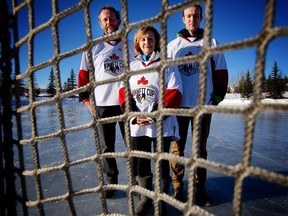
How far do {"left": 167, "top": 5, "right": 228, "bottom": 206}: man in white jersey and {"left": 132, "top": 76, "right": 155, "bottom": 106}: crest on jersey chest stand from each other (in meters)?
0.38

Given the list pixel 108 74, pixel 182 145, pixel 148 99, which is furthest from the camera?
pixel 108 74

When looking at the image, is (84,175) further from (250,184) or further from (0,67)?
(250,184)

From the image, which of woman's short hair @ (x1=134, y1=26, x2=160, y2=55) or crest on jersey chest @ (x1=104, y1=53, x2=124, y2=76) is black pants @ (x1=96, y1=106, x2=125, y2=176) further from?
woman's short hair @ (x1=134, y1=26, x2=160, y2=55)

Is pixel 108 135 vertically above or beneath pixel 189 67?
beneath

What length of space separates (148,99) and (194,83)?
496 mm

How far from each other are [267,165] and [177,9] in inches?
97.3

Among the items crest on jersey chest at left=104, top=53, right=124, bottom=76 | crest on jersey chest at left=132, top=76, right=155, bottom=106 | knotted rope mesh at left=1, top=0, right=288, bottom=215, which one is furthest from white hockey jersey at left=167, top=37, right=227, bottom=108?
knotted rope mesh at left=1, top=0, right=288, bottom=215

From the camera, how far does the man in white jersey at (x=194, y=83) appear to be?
171 cm

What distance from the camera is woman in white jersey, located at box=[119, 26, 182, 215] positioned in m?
1.44

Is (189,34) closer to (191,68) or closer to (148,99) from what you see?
(191,68)

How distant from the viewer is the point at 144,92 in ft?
4.81

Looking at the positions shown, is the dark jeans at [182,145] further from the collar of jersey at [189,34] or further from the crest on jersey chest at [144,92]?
the collar of jersey at [189,34]

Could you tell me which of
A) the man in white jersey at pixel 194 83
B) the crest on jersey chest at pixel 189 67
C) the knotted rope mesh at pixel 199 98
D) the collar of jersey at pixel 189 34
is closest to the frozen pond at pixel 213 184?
the man in white jersey at pixel 194 83

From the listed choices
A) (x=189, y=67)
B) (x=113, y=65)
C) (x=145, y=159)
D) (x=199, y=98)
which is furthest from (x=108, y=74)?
(x=199, y=98)
